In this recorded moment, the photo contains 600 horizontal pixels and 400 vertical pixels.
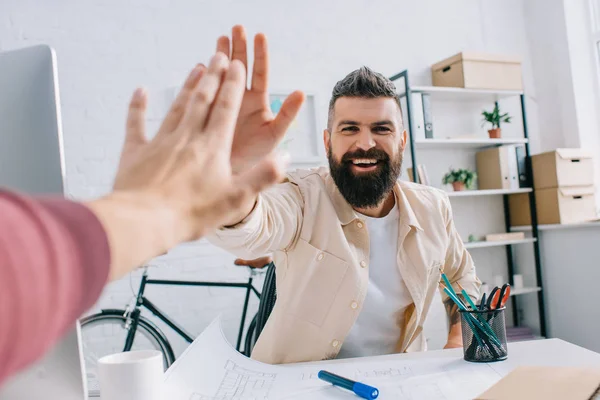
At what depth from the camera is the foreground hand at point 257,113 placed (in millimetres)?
581

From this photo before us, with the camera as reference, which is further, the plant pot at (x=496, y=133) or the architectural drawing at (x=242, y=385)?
the plant pot at (x=496, y=133)

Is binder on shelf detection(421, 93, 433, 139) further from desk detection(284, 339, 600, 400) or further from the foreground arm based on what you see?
desk detection(284, 339, 600, 400)

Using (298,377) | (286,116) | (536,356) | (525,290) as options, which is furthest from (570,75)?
(286,116)

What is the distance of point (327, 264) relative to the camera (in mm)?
1343

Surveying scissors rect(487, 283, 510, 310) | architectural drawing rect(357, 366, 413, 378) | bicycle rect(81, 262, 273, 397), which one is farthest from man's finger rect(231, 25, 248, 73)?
bicycle rect(81, 262, 273, 397)

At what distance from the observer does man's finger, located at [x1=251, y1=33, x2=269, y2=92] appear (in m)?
0.58

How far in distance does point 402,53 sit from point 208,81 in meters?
3.46

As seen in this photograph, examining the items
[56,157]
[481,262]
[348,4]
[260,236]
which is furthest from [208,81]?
[481,262]

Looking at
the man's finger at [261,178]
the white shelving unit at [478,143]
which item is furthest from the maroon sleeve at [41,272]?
the white shelving unit at [478,143]

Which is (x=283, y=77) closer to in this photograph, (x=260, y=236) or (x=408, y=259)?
(x=408, y=259)

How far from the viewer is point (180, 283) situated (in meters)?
2.96

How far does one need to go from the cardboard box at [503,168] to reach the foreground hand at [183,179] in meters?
3.44

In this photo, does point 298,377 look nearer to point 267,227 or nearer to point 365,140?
point 267,227

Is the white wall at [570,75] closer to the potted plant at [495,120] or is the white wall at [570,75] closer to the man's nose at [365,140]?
the potted plant at [495,120]
